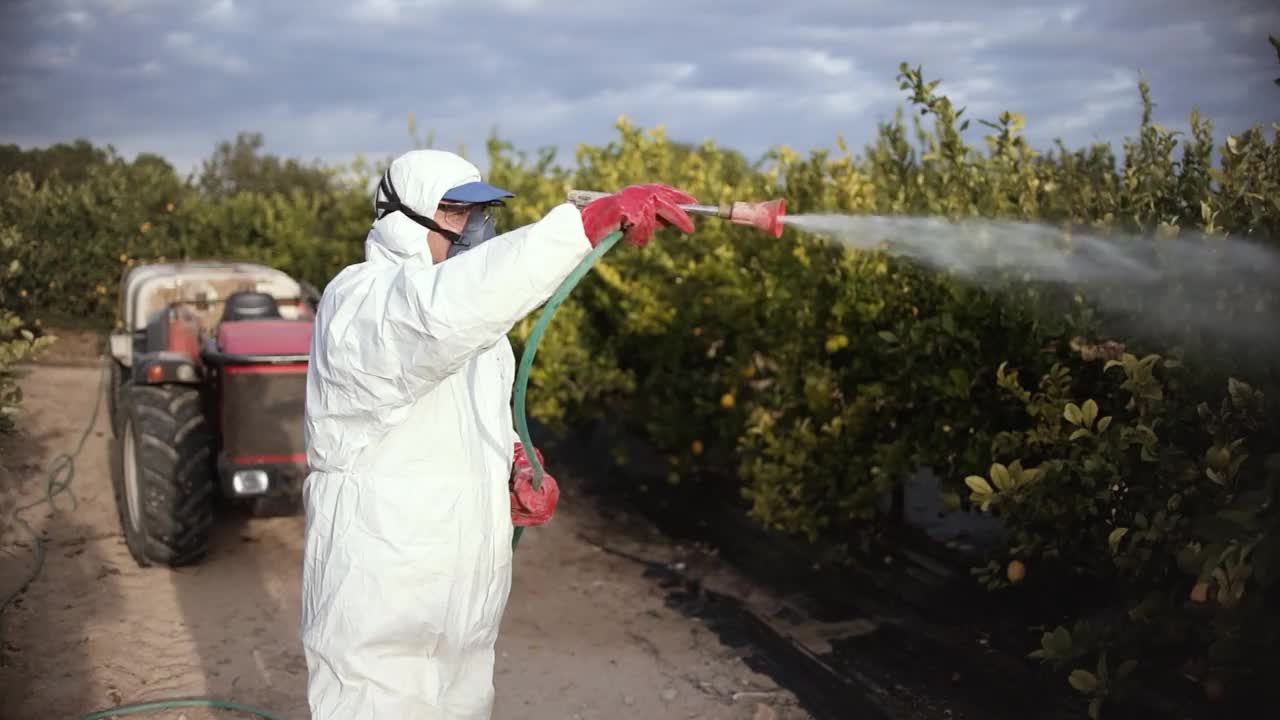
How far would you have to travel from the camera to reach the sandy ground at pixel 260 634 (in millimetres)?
4883

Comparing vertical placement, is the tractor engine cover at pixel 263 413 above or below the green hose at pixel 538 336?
below

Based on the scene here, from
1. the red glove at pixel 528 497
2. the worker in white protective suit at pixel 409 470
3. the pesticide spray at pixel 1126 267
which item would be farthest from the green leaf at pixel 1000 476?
the worker in white protective suit at pixel 409 470

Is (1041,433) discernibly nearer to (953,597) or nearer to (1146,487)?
(1146,487)

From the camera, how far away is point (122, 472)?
729 cm

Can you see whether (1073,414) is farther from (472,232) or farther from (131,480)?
(131,480)

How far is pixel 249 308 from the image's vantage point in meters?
7.27

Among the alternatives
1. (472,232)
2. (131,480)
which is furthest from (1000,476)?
(131,480)

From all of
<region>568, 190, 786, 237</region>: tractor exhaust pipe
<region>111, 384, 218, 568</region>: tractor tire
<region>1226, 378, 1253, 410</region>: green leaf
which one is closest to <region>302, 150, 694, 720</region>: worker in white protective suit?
<region>568, 190, 786, 237</region>: tractor exhaust pipe

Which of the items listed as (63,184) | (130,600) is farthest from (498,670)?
(63,184)

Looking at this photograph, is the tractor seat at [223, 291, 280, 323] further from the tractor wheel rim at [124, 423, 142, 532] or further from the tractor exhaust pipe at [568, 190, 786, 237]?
the tractor exhaust pipe at [568, 190, 786, 237]

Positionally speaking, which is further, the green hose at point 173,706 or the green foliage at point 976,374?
the green hose at point 173,706

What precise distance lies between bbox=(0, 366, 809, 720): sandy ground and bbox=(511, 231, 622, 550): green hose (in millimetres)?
1741

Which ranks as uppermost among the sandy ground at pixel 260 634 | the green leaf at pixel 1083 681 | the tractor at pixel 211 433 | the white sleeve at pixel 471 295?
the white sleeve at pixel 471 295

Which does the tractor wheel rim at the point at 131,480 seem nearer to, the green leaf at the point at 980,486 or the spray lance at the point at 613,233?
the spray lance at the point at 613,233
